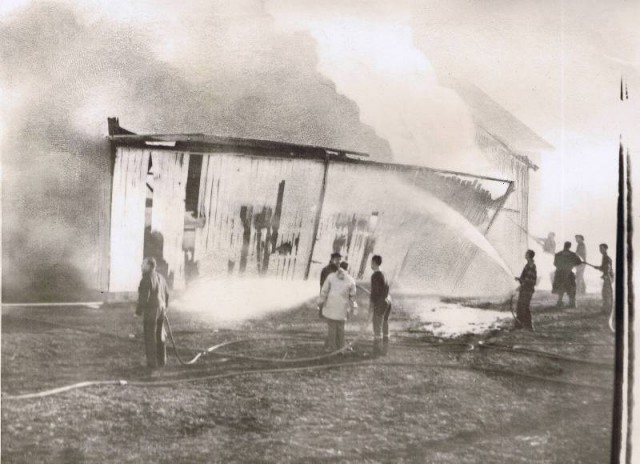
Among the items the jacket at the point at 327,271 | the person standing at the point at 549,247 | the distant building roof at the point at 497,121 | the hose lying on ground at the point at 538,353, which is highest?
the distant building roof at the point at 497,121

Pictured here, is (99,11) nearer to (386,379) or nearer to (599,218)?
(386,379)

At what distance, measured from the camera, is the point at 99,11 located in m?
3.60

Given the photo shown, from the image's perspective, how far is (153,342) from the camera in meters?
3.42

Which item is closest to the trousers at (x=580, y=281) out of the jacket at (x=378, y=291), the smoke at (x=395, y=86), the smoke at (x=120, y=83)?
the smoke at (x=395, y=86)

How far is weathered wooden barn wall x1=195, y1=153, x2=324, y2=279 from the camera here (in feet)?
11.9

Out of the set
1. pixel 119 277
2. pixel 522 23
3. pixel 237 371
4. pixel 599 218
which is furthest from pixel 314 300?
pixel 522 23

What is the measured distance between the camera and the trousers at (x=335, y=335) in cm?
358

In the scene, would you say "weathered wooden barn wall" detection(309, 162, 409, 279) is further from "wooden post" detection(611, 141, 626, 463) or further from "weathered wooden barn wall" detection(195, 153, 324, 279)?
"wooden post" detection(611, 141, 626, 463)

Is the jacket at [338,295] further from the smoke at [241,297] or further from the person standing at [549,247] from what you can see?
the person standing at [549,247]

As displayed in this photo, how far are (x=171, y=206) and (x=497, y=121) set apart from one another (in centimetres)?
226

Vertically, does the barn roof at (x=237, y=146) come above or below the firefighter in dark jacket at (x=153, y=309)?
above

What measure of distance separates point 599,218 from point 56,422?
12.0 ft

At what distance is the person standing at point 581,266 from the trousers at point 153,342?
108 inches

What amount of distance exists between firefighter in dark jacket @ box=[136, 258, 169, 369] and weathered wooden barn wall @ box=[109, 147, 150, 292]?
97 millimetres
